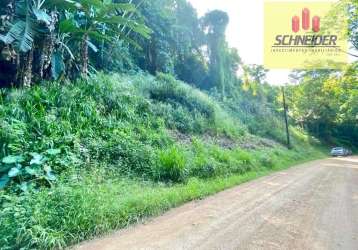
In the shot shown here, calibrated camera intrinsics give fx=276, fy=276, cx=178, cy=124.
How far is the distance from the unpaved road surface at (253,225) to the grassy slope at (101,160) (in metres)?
0.49

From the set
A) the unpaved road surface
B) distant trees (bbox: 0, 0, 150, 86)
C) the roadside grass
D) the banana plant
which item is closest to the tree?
the banana plant

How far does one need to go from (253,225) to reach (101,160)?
3.91 metres

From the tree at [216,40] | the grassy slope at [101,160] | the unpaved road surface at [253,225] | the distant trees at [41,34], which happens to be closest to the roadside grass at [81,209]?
the grassy slope at [101,160]

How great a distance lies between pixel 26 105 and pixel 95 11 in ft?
17.3

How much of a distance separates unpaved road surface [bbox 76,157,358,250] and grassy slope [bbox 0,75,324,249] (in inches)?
19.5

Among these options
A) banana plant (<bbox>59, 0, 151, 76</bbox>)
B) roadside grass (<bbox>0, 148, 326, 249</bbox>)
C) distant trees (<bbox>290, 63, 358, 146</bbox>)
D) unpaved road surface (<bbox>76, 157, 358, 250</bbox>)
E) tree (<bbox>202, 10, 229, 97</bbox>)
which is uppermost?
tree (<bbox>202, 10, 229, 97</bbox>)

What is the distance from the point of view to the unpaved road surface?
3902mm

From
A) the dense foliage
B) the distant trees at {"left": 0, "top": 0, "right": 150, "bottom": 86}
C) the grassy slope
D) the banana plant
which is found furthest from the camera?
the banana plant

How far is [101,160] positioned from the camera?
6.79m

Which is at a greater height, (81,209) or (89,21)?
(89,21)

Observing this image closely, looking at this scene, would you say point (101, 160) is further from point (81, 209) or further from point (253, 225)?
point (253, 225)

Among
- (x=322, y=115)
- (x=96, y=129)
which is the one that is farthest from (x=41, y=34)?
(x=322, y=115)

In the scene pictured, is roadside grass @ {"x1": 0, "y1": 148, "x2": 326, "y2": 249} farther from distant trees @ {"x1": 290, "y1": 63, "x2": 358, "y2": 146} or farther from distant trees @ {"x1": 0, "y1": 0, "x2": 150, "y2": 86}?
distant trees @ {"x1": 290, "y1": 63, "x2": 358, "y2": 146}

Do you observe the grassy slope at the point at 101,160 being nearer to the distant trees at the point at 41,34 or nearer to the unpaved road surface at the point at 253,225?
the unpaved road surface at the point at 253,225
